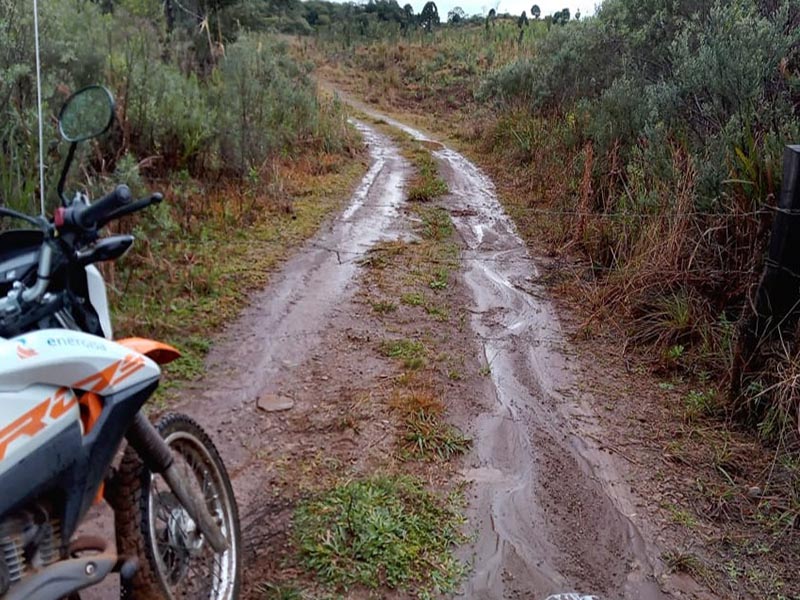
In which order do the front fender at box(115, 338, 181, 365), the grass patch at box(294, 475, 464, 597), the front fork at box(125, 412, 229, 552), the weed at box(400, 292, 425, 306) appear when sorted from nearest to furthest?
the front fork at box(125, 412, 229, 552) → the front fender at box(115, 338, 181, 365) → the grass patch at box(294, 475, 464, 597) → the weed at box(400, 292, 425, 306)

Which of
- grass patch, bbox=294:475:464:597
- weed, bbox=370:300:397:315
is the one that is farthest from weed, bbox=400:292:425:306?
grass patch, bbox=294:475:464:597

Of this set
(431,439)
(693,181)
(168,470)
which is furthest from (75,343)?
(693,181)

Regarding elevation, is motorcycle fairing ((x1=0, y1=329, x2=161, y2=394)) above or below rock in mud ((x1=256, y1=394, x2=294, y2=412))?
above

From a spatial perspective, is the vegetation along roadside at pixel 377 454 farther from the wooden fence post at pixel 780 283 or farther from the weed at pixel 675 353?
the wooden fence post at pixel 780 283

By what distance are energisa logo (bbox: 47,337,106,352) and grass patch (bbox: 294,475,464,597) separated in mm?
1232

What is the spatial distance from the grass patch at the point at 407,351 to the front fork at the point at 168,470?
6.68 ft

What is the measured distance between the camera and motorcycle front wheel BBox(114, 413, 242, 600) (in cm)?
180

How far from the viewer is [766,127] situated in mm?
4715

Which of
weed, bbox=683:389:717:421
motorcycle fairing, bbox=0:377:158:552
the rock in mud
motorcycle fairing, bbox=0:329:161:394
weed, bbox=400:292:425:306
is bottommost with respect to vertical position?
the rock in mud

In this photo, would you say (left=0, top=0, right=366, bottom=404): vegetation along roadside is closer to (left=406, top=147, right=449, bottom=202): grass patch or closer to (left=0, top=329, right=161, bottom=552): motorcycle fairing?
(left=406, top=147, right=449, bottom=202): grass patch

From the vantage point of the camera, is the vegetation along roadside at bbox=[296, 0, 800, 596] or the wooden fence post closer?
the vegetation along roadside at bbox=[296, 0, 800, 596]

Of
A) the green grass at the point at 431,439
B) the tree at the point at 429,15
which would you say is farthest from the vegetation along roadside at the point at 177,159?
the tree at the point at 429,15

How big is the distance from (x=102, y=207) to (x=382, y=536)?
161 centimetres

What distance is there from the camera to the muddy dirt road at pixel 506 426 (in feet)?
8.43
